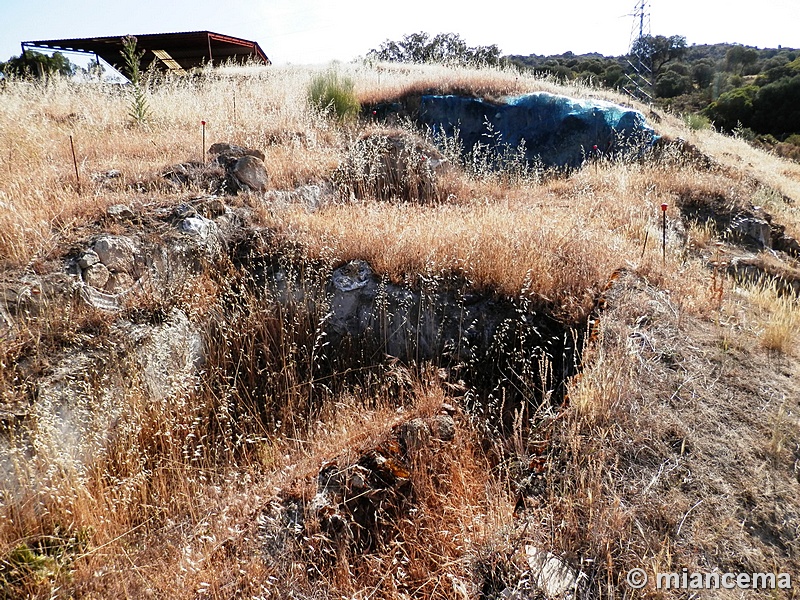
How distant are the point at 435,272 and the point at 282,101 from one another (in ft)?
25.5

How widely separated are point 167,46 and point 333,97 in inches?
462

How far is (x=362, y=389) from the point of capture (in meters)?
3.71

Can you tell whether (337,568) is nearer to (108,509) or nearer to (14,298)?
(108,509)

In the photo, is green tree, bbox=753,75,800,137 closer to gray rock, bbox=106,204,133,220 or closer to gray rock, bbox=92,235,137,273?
gray rock, bbox=106,204,133,220

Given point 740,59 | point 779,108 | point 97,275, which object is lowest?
point 97,275

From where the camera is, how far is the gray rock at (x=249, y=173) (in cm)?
594

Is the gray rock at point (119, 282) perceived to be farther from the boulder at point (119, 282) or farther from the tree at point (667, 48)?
the tree at point (667, 48)

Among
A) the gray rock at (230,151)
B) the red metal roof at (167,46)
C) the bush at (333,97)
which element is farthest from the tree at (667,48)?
the gray rock at (230,151)

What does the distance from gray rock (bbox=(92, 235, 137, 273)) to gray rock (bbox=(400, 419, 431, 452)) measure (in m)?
2.99

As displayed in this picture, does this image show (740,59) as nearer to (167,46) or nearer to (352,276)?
(167,46)

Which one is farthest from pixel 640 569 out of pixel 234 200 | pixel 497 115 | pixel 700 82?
pixel 700 82

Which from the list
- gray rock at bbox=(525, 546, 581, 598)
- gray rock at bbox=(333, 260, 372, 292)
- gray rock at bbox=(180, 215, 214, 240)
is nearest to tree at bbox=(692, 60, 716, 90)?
gray rock at bbox=(333, 260, 372, 292)

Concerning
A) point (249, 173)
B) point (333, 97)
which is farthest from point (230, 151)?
point (333, 97)

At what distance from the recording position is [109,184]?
17.4 feet
